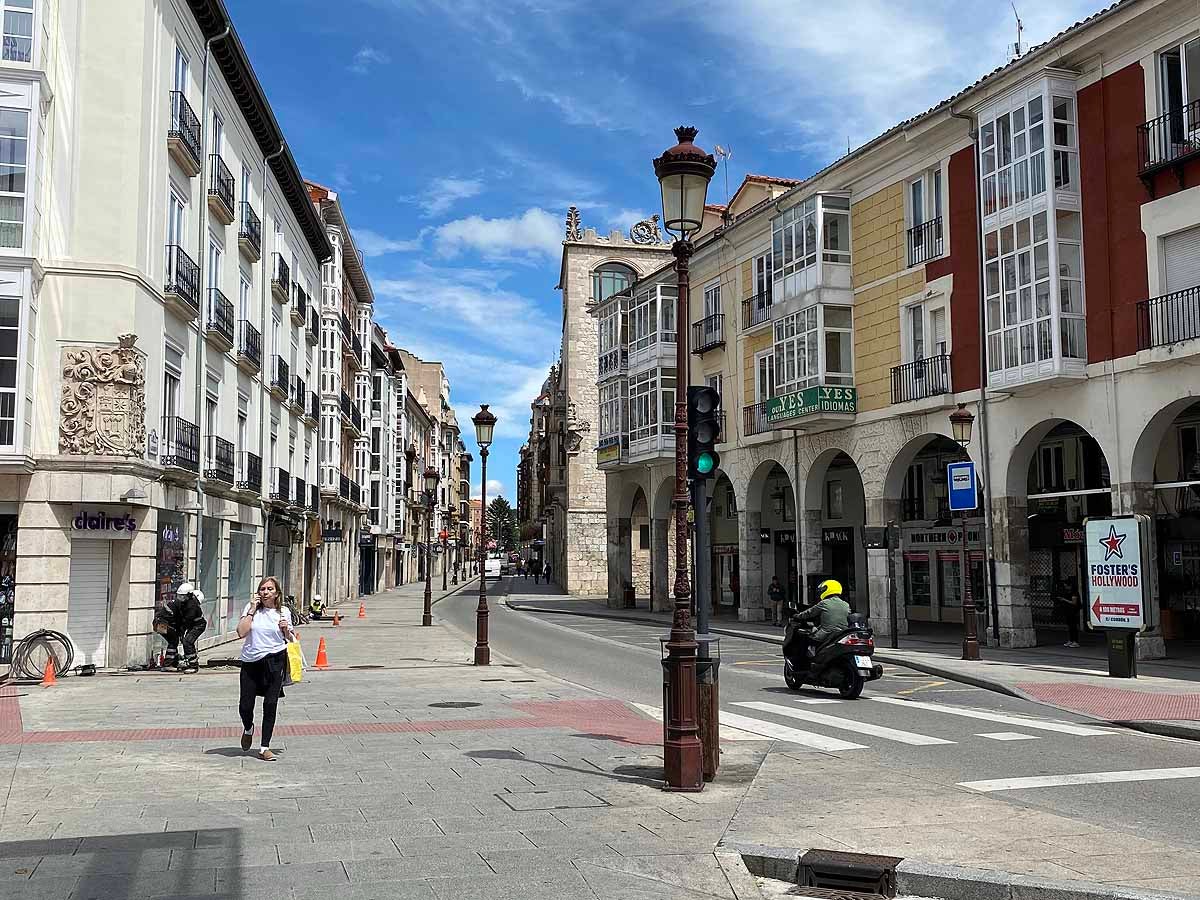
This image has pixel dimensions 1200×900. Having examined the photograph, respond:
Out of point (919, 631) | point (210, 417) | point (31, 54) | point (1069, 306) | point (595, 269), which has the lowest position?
point (919, 631)

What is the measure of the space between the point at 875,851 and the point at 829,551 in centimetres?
3172

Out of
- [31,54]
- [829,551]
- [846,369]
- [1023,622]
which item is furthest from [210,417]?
[829,551]

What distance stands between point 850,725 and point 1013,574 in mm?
12061

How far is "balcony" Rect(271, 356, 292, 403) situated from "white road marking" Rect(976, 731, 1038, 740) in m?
25.2

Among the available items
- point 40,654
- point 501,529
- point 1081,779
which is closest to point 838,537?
point 40,654

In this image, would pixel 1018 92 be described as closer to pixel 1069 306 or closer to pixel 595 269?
pixel 1069 306

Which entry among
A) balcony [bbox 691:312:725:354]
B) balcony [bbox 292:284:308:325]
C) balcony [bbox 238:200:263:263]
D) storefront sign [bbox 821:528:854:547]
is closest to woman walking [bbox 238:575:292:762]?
balcony [bbox 238:200:263:263]

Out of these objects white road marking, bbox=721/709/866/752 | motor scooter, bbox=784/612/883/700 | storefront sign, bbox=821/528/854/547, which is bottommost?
white road marking, bbox=721/709/866/752

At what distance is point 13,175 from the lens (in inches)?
719

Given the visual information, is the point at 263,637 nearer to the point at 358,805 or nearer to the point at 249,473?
the point at 358,805

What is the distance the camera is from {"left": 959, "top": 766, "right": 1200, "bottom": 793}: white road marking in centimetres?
902

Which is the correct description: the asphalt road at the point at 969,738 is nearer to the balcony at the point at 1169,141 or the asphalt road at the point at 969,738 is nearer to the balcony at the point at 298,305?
the balcony at the point at 1169,141

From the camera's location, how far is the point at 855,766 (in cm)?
991

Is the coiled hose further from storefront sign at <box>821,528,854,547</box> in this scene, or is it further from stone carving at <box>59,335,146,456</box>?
storefront sign at <box>821,528,854,547</box>
